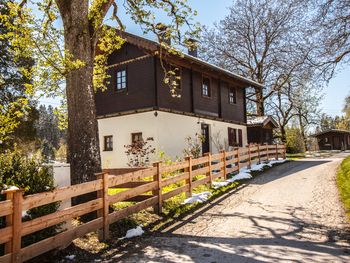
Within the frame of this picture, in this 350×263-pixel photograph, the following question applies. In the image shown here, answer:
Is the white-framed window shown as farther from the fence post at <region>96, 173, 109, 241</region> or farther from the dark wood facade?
the fence post at <region>96, 173, 109, 241</region>

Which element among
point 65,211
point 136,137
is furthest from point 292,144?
point 65,211

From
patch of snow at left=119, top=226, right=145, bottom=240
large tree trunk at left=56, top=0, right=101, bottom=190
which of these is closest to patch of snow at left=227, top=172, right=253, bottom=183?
patch of snow at left=119, top=226, right=145, bottom=240

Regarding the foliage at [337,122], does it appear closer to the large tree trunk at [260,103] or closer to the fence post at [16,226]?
the large tree trunk at [260,103]

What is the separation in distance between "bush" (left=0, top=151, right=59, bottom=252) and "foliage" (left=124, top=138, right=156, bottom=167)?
32.8ft

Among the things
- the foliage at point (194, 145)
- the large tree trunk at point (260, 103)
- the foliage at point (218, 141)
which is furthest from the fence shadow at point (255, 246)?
the large tree trunk at point (260, 103)

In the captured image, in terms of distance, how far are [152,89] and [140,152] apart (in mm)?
3248

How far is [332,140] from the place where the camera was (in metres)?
49.2

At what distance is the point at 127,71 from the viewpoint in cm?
1756

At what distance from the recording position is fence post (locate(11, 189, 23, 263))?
13.7 feet

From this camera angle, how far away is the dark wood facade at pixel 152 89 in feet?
54.1

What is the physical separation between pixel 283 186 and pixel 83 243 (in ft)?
24.6

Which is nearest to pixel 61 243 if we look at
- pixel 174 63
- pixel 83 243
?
pixel 83 243

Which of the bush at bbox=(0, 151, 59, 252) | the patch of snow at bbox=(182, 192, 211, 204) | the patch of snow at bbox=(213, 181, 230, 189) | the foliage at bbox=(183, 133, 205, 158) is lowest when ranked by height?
the patch of snow at bbox=(182, 192, 211, 204)

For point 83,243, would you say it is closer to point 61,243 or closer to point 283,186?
point 61,243
